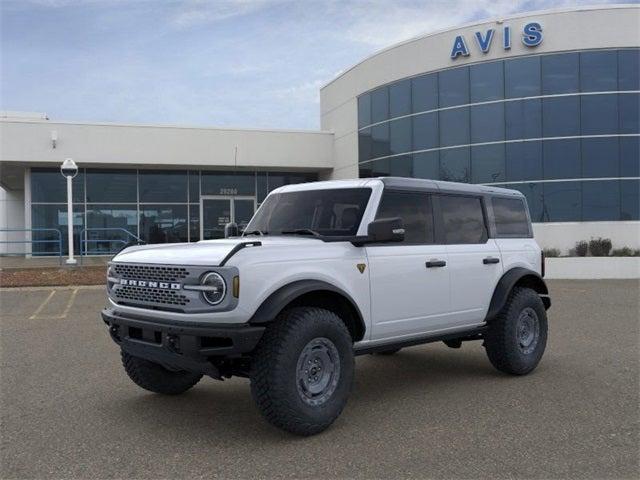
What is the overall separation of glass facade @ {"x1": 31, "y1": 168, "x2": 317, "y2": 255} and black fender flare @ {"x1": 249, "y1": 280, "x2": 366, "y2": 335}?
20289 millimetres

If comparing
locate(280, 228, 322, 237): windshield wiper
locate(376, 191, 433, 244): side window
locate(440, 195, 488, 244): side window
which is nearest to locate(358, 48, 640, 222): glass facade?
locate(440, 195, 488, 244): side window

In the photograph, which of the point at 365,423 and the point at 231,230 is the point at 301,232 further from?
the point at 365,423

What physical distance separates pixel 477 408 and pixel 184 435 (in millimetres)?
2449

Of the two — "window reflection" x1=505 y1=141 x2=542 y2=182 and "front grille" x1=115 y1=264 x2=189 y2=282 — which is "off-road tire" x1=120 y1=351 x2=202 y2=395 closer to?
"front grille" x1=115 y1=264 x2=189 y2=282

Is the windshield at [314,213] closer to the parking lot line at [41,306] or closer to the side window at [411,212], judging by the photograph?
the side window at [411,212]

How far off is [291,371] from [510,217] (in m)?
3.73

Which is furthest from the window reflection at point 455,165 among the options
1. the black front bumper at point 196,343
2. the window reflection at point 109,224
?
the black front bumper at point 196,343

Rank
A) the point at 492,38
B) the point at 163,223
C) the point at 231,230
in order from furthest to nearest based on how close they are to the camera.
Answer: the point at 163,223 → the point at 492,38 → the point at 231,230

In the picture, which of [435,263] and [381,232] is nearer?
[381,232]

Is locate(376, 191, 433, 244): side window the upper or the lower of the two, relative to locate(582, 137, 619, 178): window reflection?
lower

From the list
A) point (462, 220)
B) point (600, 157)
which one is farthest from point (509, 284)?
point (600, 157)

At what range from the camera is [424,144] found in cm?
2333

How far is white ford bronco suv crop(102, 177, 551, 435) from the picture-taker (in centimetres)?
430

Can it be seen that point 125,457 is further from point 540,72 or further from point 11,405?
point 540,72
